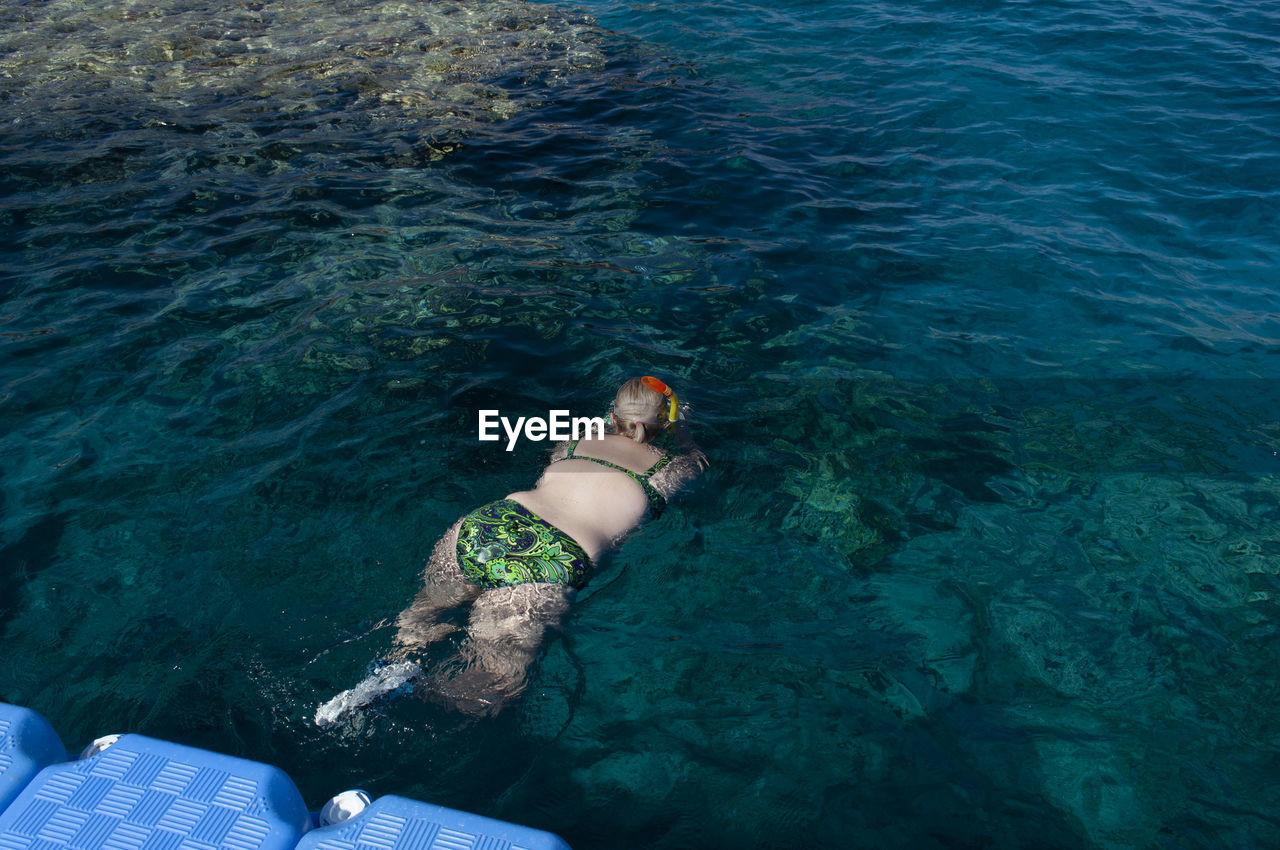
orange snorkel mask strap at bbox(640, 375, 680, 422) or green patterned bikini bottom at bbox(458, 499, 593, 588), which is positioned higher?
orange snorkel mask strap at bbox(640, 375, 680, 422)

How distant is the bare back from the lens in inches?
187

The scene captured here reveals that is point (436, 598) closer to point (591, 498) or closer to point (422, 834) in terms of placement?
point (591, 498)

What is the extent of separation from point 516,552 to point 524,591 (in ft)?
0.72

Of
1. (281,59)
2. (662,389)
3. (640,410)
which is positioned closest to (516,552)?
(640,410)

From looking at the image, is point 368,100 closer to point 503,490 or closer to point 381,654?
point 503,490

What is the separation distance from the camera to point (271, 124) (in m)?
11.2

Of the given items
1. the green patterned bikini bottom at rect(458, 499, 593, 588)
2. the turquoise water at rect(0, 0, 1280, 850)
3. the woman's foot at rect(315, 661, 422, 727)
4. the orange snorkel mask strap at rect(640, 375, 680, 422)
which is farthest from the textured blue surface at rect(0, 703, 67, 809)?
the orange snorkel mask strap at rect(640, 375, 680, 422)

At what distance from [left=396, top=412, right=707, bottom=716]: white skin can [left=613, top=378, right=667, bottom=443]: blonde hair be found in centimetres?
4

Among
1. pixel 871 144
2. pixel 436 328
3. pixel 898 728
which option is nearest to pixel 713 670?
pixel 898 728

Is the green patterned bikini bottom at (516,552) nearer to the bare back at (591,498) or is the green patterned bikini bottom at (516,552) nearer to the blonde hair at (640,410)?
the bare back at (591,498)

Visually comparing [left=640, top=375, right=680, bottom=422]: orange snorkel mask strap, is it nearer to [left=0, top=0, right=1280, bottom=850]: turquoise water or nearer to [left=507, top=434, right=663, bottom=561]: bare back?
[left=507, top=434, right=663, bottom=561]: bare back

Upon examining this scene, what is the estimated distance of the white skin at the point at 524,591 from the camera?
13.7 feet

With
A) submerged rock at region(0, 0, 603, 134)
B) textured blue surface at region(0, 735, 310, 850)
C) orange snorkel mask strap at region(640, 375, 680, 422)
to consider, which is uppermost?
submerged rock at region(0, 0, 603, 134)

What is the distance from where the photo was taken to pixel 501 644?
4.32 m
